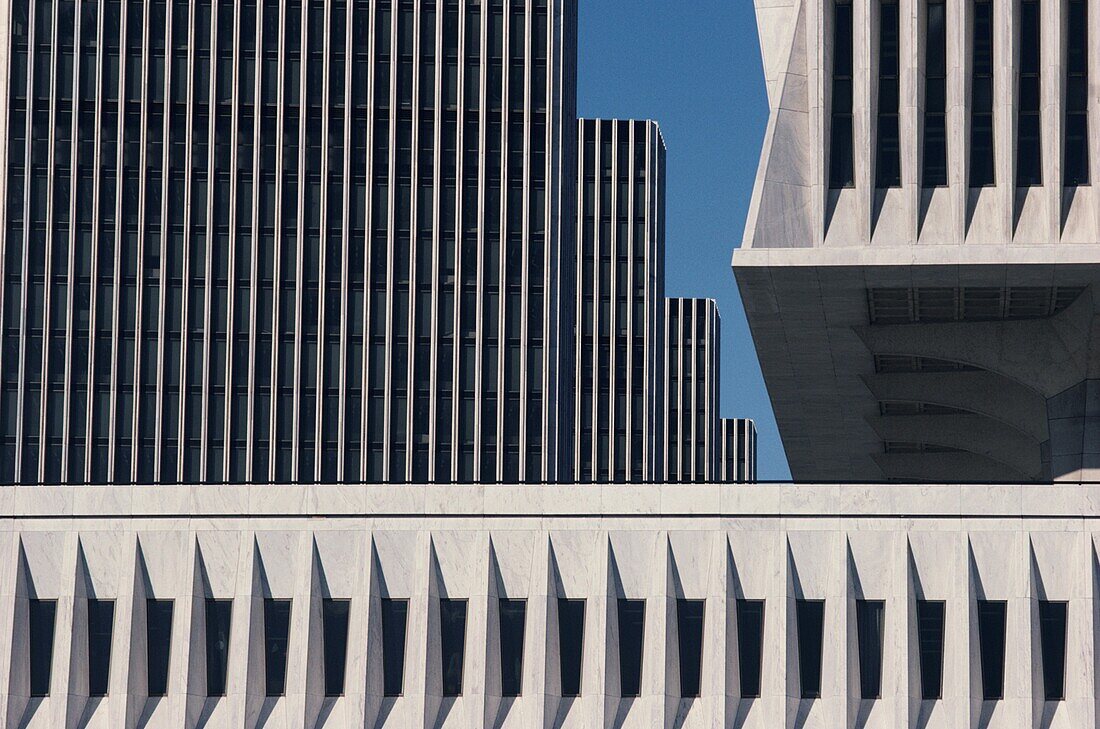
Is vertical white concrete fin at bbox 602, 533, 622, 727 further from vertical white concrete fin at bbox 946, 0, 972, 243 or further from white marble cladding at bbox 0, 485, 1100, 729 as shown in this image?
vertical white concrete fin at bbox 946, 0, 972, 243

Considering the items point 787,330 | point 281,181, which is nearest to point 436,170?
point 281,181

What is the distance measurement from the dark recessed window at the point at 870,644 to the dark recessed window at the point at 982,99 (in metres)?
11.8

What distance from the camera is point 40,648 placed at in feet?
176

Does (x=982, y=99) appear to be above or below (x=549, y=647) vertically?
above

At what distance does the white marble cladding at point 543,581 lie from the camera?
5222 cm

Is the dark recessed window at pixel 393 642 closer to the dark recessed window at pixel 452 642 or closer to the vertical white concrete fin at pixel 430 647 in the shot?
the vertical white concrete fin at pixel 430 647

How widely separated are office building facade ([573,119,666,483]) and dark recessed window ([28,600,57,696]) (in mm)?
100428

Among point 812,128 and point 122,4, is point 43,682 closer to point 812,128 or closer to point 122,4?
point 812,128

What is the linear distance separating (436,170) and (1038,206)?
6149cm

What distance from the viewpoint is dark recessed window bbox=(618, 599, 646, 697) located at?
5312 cm

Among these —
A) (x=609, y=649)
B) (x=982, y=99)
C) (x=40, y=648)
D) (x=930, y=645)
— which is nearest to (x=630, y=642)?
(x=609, y=649)

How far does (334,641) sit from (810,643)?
40.4ft

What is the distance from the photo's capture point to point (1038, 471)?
73.8 metres

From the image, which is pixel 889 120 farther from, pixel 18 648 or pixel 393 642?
pixel 18 648
